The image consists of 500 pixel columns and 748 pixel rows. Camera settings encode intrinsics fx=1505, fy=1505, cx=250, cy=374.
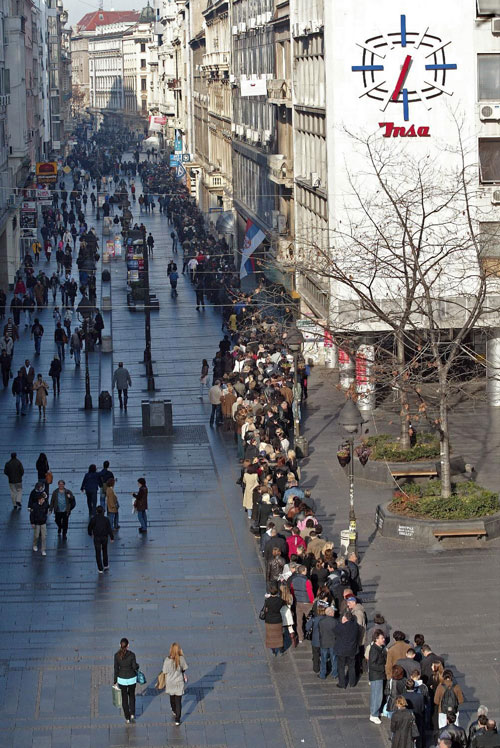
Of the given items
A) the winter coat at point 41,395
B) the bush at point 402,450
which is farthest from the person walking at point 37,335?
the bush at point 402,450

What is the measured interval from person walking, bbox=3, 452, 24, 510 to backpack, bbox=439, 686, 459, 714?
14.2m

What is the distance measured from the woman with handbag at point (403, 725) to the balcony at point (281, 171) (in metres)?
34.1

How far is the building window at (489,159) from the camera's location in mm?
38094

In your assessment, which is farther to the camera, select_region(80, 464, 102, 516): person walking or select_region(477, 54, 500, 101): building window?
select_region(477, 54, 500, 101): building window

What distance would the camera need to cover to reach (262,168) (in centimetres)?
5912

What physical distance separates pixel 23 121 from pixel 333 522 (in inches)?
2218

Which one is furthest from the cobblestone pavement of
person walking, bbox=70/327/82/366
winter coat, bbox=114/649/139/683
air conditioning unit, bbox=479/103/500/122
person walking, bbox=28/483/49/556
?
person walking, bbox=70/327/82/366

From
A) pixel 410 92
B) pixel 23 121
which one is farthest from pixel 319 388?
pixel 23 121

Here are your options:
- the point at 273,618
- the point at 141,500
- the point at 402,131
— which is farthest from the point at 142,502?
the point at 402,131

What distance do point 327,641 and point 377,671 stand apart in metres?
1.40

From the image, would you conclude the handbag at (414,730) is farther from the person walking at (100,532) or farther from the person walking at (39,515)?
the person walking at (39,515)

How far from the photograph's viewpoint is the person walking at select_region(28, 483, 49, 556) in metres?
26.2

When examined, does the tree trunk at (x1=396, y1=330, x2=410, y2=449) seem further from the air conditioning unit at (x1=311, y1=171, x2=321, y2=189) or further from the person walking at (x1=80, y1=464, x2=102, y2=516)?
the air conditioning unit at (x1=311, y1=171, x2=321, y2=189)

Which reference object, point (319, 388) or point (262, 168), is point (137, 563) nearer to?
point (319, 388)
